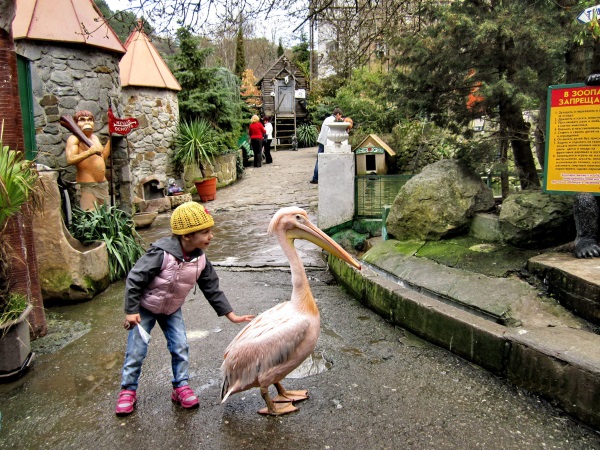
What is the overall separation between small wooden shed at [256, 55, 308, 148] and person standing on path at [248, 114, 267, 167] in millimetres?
8912

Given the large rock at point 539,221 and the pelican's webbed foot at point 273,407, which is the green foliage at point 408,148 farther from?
the pelican's webbed foot at point 273,407

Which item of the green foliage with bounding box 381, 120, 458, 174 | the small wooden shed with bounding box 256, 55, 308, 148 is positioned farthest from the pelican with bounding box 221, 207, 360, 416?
the small wooden shed with bounding box 256, 55, 308, 148

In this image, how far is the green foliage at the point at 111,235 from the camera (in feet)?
22.0

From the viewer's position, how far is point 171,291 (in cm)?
348

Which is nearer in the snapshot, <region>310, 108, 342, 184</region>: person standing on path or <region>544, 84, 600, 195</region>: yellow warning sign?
<region>544, 84, 600, 195</region>: yellow warning sign

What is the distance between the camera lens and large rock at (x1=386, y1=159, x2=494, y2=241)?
598cm

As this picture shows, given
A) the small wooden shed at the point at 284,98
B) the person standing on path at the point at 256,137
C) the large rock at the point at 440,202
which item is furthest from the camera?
the small wooden shed at the point at 284,98

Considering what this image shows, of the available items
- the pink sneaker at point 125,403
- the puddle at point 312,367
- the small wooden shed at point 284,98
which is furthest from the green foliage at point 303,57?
the pink sneaker at point 125,403

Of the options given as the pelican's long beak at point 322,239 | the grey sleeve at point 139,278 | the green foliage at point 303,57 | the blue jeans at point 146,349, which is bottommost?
the blue jeans at point 146,349

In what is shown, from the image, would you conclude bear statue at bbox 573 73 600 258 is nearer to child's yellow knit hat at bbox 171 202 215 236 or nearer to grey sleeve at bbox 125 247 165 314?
child's yellow knit hat at bbox 171 202 215 236

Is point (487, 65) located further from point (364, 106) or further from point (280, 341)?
point (364, 106)

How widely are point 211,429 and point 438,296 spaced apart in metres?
2.69

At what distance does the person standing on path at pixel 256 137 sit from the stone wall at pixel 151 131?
5.33 meters

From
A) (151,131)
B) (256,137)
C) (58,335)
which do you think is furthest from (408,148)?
(58,335)
